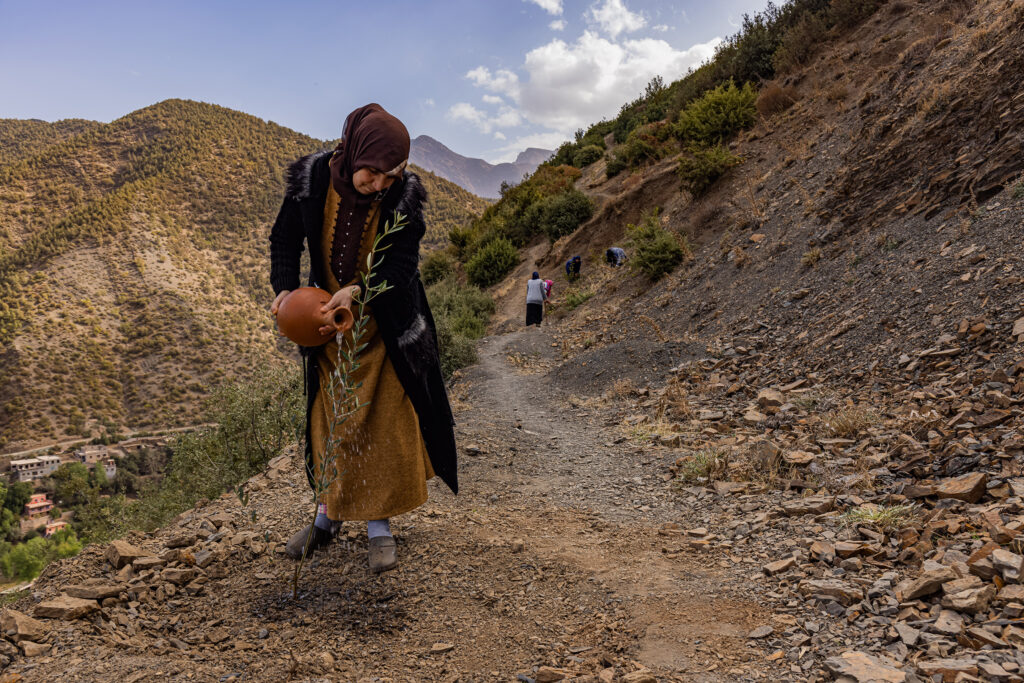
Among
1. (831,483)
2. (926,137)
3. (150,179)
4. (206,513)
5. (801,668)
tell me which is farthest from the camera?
(150,179)

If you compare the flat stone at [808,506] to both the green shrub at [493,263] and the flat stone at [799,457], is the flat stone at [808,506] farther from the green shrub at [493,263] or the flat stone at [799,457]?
the green shrub at [493,263]

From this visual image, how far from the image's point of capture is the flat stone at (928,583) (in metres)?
1.77

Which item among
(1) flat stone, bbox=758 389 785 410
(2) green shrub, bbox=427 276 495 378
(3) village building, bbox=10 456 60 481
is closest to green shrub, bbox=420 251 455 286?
(2) green shrub, bbox=427 276 495 378

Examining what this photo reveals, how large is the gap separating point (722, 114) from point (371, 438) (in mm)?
12567

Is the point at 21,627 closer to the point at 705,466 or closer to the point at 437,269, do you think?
the point at 705,466

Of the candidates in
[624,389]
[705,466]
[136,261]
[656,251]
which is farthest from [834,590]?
[136,261]

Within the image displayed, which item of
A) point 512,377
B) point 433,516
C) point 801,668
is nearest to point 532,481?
point 433,516

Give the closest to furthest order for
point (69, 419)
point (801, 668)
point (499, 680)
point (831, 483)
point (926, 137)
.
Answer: point (801, 668) < point (499, 680) < point (831, 483) < point (926, 137) < point (69, 419)

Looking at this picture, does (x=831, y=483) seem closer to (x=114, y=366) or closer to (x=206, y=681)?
(x=206, y=681)

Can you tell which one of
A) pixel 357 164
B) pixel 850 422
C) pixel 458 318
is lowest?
pixel 850 422

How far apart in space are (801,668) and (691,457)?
7.86 feet

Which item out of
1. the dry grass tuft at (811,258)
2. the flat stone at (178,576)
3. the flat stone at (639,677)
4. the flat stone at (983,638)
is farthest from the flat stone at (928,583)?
the dry grass tuft at (811,258)

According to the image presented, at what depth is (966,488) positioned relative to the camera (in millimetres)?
2361

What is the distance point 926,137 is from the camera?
675 cm
